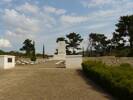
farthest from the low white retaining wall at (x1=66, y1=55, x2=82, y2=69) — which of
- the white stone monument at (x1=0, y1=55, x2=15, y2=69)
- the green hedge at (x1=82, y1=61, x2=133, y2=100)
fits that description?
the green hedge at (x1=82, y1=61, x2=133, y2=100)

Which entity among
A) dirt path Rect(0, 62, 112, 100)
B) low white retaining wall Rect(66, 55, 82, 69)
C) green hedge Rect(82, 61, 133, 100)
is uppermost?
low white retaining wall Rect(66, 55, 82, 69)

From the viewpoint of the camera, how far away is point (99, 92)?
1334 cm

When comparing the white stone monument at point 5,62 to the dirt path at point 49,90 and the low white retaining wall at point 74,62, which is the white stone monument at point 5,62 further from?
the dirt path at point 49,90

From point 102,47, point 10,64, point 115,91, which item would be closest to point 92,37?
point 102,47

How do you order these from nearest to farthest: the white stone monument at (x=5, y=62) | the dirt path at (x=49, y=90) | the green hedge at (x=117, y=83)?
the green hedge at (x=117, y=83)
the dirt path at (x=49, y=90)
the white stone monument at (x=5, y=62)

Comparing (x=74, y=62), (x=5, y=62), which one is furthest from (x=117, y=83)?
(x=5, y=62)

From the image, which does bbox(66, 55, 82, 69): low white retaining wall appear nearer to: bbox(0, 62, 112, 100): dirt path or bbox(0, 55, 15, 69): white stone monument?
bbox(0, 55, 15, 69): white stone monument

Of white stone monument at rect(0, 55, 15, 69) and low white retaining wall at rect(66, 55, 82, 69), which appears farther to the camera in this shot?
low white retaining wall at rect(66, 55, 82, 69)

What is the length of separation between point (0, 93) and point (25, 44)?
207 feet

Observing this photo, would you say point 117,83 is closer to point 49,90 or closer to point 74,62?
point 49,90

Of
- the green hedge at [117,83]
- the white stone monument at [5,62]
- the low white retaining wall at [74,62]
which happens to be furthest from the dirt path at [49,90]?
the low white retaining wall at [74,62]

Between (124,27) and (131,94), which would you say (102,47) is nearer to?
(124,27)

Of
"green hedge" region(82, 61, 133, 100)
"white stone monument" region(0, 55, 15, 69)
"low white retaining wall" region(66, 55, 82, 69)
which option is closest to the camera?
"green hedge" region(82, 61, 133, 100)

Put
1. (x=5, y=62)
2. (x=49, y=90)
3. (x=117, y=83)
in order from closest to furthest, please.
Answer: (x=117, y=83)
(x=49, y=90)
(x=5, y=62)
